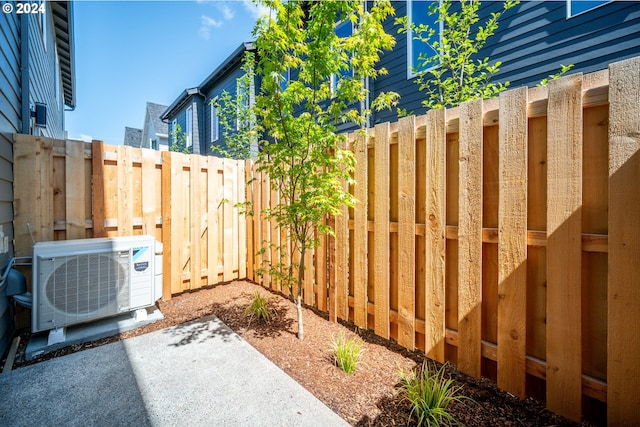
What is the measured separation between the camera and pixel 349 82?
235cm

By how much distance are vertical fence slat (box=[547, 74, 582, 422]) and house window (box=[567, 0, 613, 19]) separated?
3.40 meters

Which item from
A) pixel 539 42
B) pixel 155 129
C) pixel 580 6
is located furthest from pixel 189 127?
pixel 580 6

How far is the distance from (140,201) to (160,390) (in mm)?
2381

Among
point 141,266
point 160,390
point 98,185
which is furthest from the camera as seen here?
point 98,185

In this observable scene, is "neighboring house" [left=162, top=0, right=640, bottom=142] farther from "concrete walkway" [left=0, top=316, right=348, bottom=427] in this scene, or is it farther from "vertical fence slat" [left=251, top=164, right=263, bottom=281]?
"concrete walkway" [left=0, top=316, right=348, bottom=427]

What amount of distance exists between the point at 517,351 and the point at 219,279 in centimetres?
375

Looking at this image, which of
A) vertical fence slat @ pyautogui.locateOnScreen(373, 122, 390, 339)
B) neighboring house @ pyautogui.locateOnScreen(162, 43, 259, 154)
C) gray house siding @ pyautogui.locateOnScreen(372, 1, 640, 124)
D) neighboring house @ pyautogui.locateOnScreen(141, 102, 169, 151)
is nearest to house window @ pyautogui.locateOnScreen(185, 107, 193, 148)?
neighboring house @ pyautogui.locateOnScreen(162, 43, 259, 154)

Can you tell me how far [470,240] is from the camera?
1.97 metres

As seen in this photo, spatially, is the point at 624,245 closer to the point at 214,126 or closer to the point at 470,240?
the point at 470,240

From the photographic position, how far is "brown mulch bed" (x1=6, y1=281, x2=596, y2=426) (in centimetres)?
165

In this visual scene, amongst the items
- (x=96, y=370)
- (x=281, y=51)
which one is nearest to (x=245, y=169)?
(x=281, y=51)

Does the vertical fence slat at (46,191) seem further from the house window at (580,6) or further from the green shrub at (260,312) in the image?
the house window at (580,6)

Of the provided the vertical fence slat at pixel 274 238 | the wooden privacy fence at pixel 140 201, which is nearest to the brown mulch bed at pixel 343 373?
the vertical fence slat at pixel 274 238

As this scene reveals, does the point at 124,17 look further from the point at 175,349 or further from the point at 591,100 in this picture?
the point at 591,100
